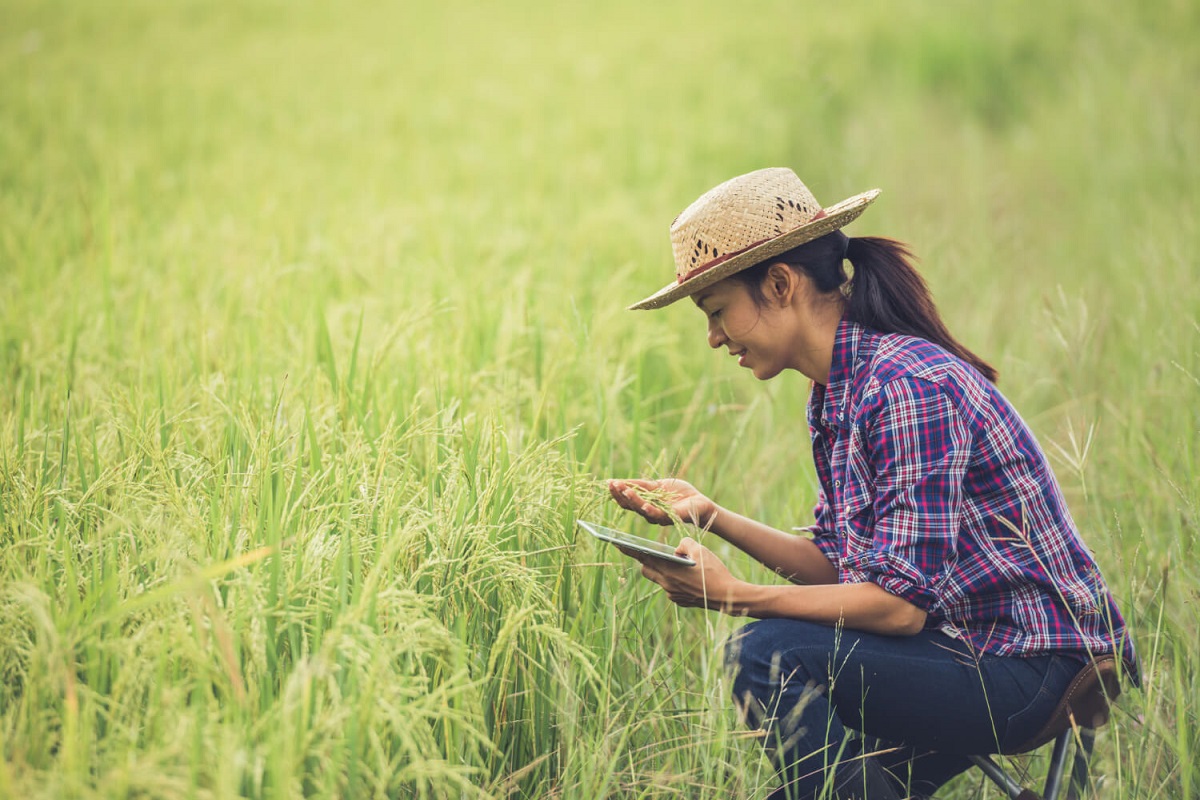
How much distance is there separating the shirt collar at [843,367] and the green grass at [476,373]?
0.45 m

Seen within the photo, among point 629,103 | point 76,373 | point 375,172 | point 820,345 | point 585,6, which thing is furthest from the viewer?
point 585,6

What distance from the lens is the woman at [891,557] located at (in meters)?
1.69

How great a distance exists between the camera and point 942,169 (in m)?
6.49

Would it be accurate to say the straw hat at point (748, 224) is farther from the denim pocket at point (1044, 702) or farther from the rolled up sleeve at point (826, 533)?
the denim pocket at point (1044, 702)

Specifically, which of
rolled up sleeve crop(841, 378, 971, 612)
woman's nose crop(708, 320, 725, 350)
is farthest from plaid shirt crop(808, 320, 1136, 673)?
woman's nose crop(708, 320, 725, 350)

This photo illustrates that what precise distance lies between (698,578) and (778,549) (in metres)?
0.38

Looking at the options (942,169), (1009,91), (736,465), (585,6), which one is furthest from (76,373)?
(585,6)

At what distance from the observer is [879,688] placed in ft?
5.75

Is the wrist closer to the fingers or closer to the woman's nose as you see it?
the fingers

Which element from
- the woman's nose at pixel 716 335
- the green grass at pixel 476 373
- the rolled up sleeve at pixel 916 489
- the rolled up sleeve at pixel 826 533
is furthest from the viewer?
the rolled up sleeve at pixel 826 533

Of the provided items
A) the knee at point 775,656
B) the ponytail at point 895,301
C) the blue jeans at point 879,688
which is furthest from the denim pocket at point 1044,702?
the ponytail at point 895,301

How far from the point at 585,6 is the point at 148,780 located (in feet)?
43.2

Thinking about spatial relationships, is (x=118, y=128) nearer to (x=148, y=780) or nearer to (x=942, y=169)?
(x=942, y=169)

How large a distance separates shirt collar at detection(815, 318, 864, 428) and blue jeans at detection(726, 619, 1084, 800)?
0.38m
